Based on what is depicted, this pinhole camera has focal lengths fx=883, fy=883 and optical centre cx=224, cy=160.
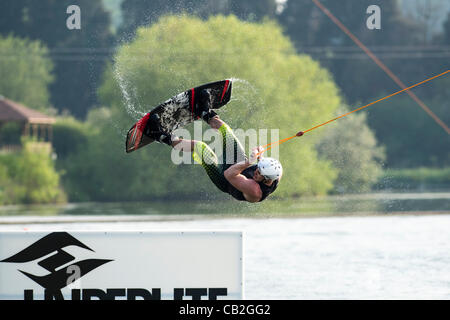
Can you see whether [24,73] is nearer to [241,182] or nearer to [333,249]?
[333,249]

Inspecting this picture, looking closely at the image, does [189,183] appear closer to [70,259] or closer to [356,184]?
[356,184]

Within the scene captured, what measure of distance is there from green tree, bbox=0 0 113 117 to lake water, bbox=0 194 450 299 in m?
24.8

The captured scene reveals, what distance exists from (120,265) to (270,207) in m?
22.2

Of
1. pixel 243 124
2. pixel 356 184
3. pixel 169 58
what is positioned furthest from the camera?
pixel 356 184

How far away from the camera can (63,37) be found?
53375 millimetres

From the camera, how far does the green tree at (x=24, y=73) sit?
51406mm

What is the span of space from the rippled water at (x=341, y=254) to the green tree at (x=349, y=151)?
10914 mm

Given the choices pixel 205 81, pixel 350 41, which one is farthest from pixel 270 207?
pixel 350 41

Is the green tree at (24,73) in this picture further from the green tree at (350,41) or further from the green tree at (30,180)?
the green tree at (30,180)

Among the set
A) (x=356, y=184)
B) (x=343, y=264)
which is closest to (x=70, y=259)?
(x=343, y=264)

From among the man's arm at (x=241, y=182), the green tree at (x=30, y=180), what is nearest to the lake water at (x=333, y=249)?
the man's arm at (x=241, y=182)

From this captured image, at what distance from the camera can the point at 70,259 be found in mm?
9719

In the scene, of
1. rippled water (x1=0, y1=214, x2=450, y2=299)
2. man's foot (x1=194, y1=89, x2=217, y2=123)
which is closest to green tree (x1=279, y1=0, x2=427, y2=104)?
rippled water (x1=0, y1=214, x2=450, y2=299)
